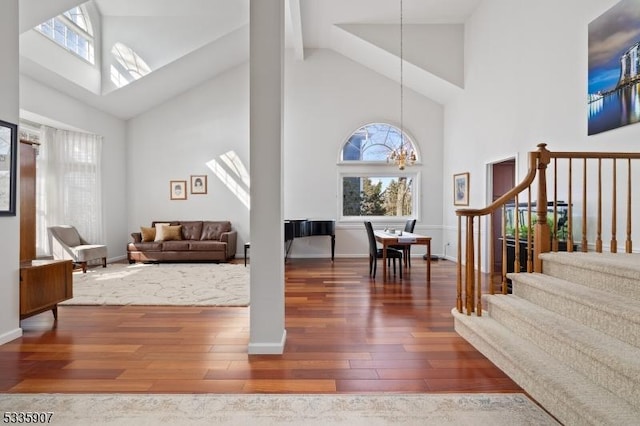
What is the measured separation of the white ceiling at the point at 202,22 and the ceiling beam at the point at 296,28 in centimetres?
2

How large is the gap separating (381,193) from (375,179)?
0.36 meters

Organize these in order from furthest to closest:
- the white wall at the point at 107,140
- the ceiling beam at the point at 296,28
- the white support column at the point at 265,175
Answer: the ceiling beam at the point at 296,28 < the white wall at the point at 107,140 < the white support column at the point at 265,175

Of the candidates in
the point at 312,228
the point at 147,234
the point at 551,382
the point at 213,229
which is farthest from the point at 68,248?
the point at 551,382

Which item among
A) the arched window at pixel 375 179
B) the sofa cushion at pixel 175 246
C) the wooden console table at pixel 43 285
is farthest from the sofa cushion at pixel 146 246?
the arched window at pixel 375 179

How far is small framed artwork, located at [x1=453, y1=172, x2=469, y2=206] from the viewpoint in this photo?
6926 mm

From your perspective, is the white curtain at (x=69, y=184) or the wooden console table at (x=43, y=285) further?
the white curtain at (x=69, y=184)

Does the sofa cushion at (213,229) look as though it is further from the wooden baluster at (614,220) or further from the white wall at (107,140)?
the wooden baluster at (614,220)

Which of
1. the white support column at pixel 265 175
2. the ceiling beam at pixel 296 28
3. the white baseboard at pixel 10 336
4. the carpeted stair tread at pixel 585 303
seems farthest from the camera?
the ceiling beam at pixel 296 28

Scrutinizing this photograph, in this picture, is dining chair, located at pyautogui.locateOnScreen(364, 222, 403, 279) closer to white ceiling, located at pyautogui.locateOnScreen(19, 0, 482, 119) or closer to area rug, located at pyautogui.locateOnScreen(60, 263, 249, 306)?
area rug, located at pyautogui.locateOnScreen(60, 263, 249, 306)

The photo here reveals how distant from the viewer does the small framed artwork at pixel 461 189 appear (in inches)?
273

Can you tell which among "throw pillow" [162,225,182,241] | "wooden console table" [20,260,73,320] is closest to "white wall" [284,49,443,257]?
"throw pillow" [162,225,182,241]

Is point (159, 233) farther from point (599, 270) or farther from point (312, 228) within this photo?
point (599, 270)

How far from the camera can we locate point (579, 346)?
2100 mm

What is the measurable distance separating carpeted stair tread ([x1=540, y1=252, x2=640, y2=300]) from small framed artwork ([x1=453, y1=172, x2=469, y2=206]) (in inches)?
153
